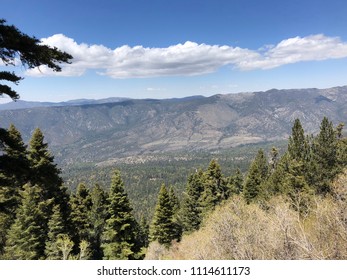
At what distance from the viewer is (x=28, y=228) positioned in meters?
27.5

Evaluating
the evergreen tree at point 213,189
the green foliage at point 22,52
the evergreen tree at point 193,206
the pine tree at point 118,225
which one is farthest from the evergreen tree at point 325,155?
the green foliage at point 22,52

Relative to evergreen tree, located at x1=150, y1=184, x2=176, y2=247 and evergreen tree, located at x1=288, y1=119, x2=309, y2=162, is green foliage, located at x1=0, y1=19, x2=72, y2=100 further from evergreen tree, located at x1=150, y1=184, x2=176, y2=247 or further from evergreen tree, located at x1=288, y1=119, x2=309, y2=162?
evergreen tree, located at x1=288, y1=119, x2=309, y2=162

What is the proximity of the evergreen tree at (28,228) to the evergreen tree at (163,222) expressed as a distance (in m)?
19.1

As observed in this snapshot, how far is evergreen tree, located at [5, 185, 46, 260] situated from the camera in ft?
89.8

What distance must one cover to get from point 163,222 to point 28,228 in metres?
21.7

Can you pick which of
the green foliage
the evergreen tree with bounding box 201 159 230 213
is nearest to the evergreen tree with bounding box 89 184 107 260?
the evergreen tree with bounding box 201 159 230 213

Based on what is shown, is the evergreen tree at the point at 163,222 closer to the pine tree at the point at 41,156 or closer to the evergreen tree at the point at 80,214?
the evergreen tree at the point at 80,214

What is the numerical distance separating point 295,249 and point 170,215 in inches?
1321

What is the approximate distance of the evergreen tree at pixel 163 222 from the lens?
4497 centimetres

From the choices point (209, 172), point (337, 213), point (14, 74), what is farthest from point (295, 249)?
point (209, 172)

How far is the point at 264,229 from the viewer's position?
742 inches

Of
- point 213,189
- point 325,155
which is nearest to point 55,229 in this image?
point 213,189

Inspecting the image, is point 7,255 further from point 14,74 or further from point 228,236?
point 14,74

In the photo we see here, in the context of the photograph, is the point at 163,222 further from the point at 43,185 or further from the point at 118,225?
the point at 43,185
